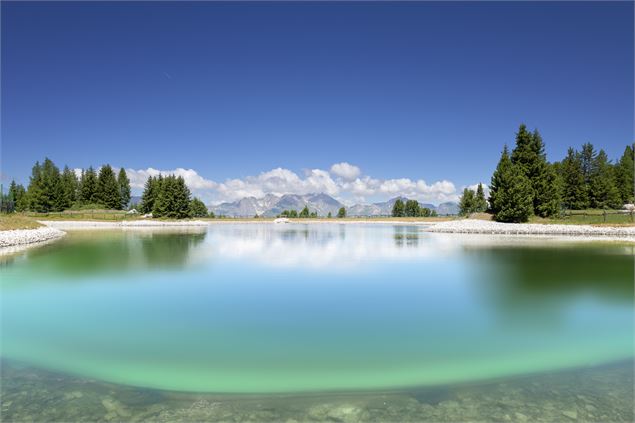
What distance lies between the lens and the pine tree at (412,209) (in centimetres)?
11294

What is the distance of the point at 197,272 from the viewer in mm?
14938

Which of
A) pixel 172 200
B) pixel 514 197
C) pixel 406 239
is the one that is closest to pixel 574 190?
pixel 514 197

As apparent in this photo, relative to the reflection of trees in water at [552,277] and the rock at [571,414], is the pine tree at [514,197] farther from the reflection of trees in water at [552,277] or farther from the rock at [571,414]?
A: the rock at [571,414]

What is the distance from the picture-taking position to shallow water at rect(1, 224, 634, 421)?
16.0 feet

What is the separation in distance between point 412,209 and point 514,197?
65.2m

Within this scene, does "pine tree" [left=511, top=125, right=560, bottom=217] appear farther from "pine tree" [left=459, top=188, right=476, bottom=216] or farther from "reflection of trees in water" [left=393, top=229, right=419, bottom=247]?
"pine tree" [left=459, top=188, right=476, bottom=216]

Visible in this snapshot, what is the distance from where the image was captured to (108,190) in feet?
327

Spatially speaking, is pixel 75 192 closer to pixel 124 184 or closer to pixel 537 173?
pixel 124 184

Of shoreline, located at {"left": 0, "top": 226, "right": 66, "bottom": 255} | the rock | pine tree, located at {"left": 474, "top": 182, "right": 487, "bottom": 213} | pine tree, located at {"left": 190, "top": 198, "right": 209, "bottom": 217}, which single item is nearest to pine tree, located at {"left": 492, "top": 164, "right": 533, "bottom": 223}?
pine tree, located at {"left": 474, "top": 182, "right": 487, "bottom": 213}

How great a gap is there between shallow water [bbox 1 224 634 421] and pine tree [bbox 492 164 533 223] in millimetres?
37842

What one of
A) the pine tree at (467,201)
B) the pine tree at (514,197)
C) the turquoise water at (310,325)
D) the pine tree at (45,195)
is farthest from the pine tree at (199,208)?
the turquoise water at (310,325)

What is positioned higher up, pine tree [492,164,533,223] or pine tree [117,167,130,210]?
pine tree [117,167,130,210]

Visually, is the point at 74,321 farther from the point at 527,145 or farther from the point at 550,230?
the point at 527,145

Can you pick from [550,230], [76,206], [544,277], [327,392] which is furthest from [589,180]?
[76,206]
